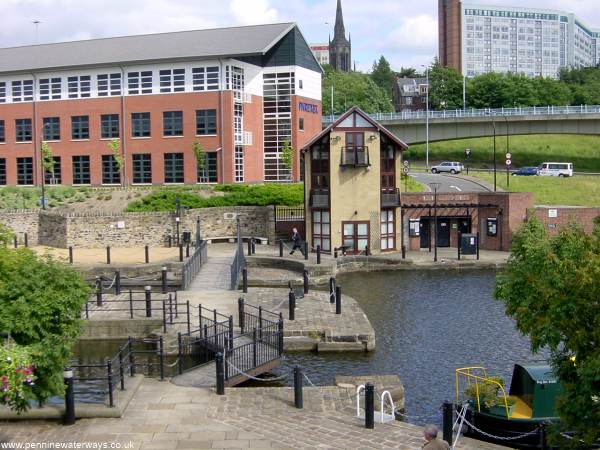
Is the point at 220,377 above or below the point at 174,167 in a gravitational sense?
below

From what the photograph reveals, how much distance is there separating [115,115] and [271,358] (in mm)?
44724

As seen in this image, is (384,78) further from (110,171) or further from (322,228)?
(322,228)

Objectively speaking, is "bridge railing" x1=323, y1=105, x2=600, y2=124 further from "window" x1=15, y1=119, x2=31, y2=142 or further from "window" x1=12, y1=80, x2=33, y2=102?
"window" x1=15, y1=119, x2=31, y2=142

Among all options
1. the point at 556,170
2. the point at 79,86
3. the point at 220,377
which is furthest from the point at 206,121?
the point at 220,377

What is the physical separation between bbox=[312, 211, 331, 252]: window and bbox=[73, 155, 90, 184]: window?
25.9 metres

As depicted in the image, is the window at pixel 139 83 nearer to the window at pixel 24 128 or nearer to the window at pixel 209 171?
the window at pixel 209 171

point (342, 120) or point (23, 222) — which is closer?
point (342, 120)

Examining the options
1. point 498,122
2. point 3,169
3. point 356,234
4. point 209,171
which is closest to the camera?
point 356,234

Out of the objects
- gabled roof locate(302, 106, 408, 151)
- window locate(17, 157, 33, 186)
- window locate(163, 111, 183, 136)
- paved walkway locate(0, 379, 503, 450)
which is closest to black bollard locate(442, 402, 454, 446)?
paved walkway locate(0, 379, 503, 450)

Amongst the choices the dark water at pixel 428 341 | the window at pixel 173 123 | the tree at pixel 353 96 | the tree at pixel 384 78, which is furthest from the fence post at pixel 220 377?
the tree at pixel 384 78

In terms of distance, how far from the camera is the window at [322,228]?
45594mm

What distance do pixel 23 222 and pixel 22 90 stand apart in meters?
19.5

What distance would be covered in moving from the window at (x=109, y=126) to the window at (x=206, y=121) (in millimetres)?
7037

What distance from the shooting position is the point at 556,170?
7288 cm
